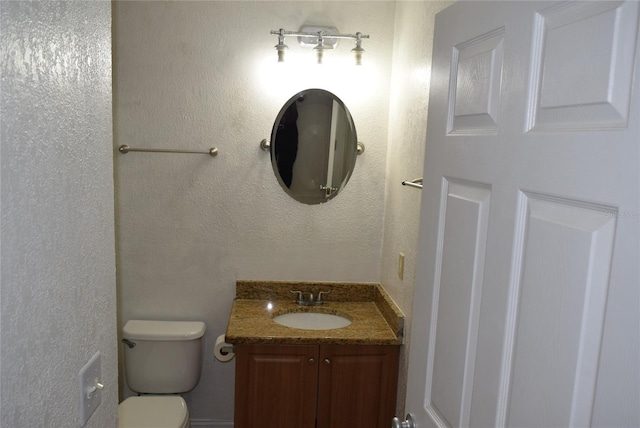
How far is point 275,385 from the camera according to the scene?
2.36 m

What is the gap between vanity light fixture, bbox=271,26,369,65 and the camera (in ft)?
8.50

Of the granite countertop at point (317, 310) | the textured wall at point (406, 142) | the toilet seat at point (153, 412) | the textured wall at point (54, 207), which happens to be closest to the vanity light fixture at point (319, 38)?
the textured wall at point (406, 142)

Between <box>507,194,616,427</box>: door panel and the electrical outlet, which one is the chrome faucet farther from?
<box>507,194,616,427</box>: door panel

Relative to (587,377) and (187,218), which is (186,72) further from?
(587,377)

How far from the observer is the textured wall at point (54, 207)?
79 cm

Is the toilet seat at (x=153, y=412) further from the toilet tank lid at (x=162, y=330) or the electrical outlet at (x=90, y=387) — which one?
the electrical outlet at (x=90, y=387)

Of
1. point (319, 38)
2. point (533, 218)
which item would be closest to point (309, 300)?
point (319, 38)

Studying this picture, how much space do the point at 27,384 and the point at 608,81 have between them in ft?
3.14

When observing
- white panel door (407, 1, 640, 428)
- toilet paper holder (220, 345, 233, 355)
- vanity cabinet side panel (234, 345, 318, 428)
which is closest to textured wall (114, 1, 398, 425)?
toilet paper holder (220, 345, 233, 355)

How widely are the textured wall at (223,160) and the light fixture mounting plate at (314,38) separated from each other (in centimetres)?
4

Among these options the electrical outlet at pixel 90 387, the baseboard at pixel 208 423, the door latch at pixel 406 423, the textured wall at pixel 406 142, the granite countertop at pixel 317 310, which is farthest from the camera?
the baseboard at pixel 208 423

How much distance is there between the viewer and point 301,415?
2.39 meters

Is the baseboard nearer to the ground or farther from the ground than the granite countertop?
nearer to the ground

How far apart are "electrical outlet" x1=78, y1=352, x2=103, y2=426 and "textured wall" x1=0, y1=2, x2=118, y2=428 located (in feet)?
0.07
